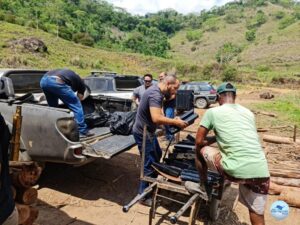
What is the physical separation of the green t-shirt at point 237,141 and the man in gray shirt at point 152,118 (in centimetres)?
102

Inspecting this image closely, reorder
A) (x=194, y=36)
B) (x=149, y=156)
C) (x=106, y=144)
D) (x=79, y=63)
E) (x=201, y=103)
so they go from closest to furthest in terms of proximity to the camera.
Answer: (x=149, y=156) < (x=106, y=144) < (x=201, y=103) < (x=79, y=63) < (x=194, y=36)

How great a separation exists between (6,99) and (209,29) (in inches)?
5372

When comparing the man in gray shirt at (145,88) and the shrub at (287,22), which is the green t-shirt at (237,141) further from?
the shrub at (287,22)

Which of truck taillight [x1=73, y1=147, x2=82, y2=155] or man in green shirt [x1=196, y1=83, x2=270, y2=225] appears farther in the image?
truck taillight [x1=73, y1=147, x2=82, y2=155]

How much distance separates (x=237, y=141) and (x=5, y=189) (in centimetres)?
206

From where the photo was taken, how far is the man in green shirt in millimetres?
3211

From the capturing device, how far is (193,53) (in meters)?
109

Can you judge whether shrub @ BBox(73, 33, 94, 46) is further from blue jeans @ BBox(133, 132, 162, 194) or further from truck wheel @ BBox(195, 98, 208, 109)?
blue jeans @ BBox(133, 132, 162, 194)

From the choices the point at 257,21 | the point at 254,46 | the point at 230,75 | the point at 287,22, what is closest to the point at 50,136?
the point at 230,75

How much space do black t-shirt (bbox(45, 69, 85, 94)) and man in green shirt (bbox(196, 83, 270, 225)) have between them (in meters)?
2.93

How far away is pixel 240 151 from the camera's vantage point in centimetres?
325

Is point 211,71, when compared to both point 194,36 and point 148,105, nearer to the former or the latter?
point 148,105

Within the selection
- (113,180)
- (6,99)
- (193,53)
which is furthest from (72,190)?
→ (193,53)

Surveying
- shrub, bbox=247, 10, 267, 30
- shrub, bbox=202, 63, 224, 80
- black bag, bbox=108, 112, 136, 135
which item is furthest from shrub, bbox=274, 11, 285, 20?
black bag, bbox=108, 112, 136, 135
